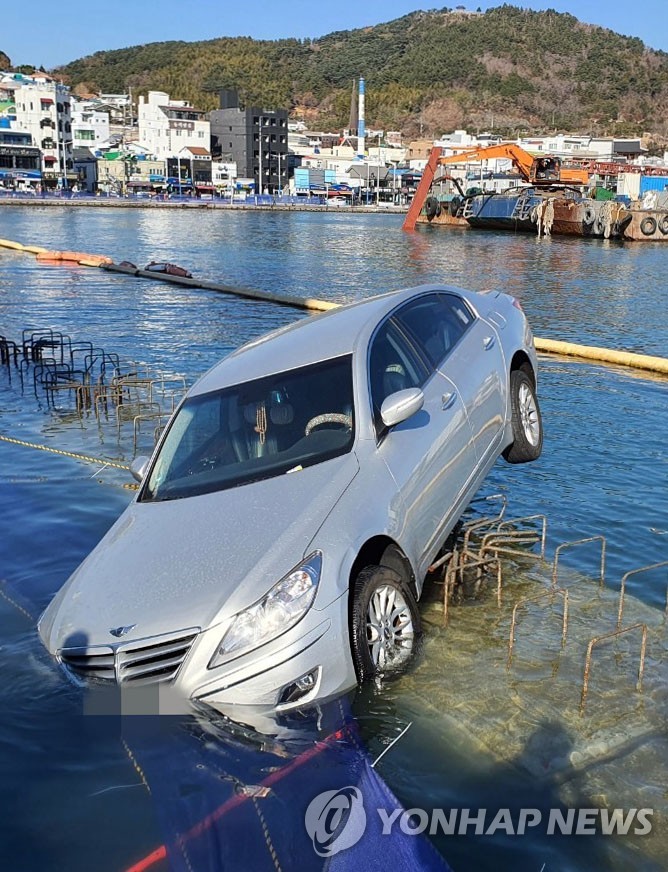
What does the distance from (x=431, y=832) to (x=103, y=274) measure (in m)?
30.7

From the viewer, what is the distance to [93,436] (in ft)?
34.0

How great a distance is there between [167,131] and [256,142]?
47.5ft

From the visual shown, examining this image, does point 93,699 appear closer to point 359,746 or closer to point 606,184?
point 359,746

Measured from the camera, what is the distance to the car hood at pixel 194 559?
13.8ft

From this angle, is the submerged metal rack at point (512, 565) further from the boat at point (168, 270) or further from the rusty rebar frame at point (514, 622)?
the boat at point (168, 270)

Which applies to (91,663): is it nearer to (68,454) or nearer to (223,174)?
(68,454)

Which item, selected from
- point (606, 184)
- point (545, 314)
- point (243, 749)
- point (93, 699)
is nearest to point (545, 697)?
point (243, 749)

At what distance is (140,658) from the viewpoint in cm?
419

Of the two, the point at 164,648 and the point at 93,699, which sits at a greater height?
the point at 164,648

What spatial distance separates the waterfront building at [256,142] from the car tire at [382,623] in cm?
15362

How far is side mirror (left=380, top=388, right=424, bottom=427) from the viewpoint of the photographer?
5.08 m

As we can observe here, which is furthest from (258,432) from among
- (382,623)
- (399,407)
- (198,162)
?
(198,162)

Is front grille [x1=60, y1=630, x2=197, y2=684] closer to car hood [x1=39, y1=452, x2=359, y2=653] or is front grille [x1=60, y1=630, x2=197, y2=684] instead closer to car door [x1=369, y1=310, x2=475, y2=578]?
car hood [x1=39, y1=452, x2=359, y2=653]

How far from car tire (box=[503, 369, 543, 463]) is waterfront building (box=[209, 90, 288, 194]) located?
150411 millimetres
